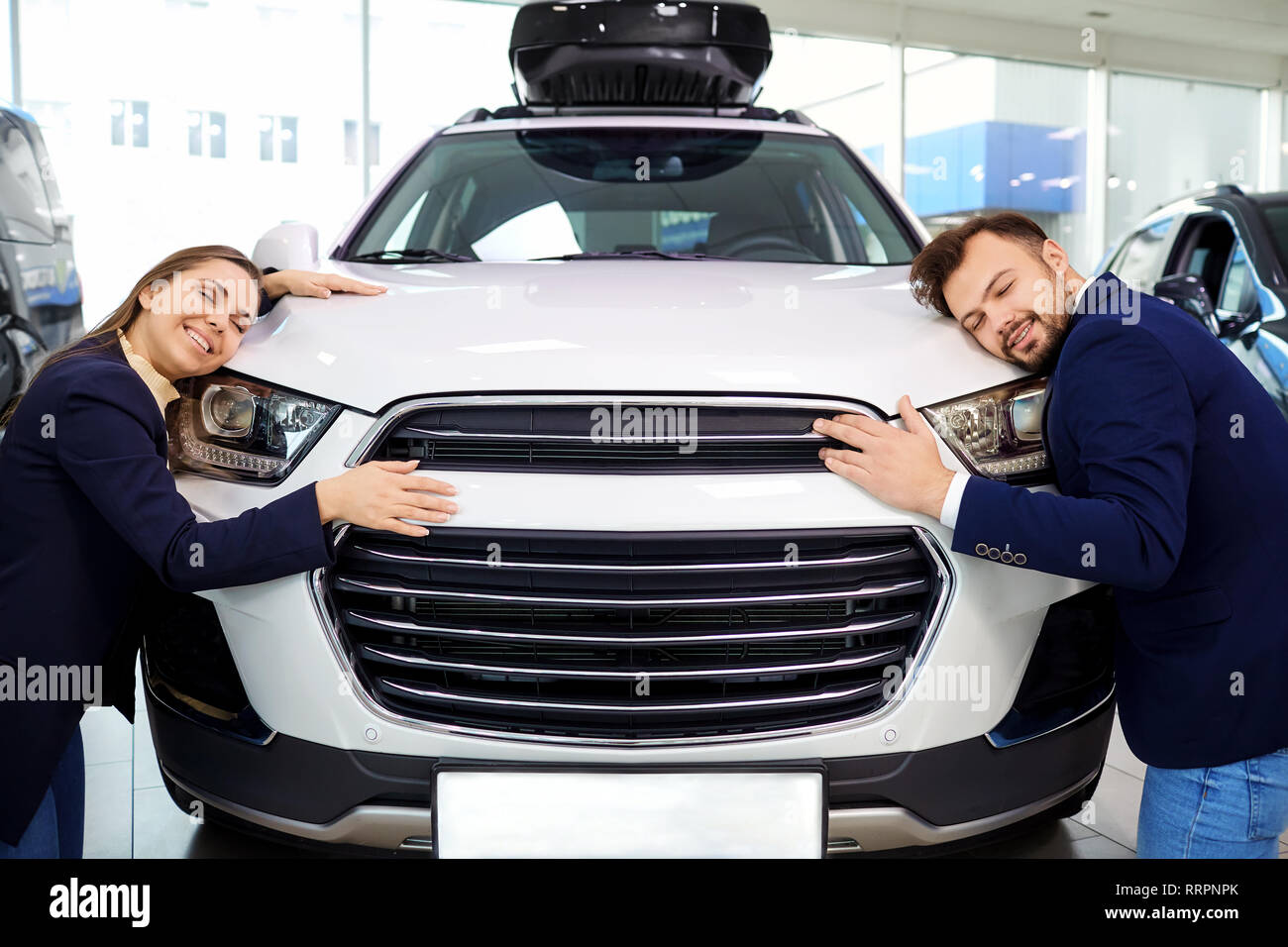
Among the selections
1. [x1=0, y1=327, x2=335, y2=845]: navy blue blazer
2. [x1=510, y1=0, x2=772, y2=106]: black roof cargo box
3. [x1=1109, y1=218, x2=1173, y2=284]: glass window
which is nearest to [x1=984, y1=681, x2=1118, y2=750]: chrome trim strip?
[x1=0, y1=327, x2=335, y2=845]: navy blue blazer

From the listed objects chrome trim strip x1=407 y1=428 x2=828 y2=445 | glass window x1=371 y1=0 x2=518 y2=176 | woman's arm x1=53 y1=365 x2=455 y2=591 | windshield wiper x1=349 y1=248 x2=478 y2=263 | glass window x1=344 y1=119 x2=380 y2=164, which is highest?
glass window x1=371 y1=0 x2=518 y2=176

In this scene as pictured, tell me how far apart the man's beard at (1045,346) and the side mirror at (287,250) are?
129 cm

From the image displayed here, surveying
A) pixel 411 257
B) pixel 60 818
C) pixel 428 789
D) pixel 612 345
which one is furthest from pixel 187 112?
pixel 428 789

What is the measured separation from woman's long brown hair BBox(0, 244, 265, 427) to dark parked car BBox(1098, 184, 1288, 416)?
3.51m

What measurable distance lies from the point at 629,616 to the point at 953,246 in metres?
0.76

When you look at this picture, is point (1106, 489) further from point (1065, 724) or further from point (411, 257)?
point (411, 257)

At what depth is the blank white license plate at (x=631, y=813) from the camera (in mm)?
1388

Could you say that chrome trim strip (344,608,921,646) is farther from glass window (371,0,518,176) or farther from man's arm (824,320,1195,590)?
glass window (371,0,518,176)

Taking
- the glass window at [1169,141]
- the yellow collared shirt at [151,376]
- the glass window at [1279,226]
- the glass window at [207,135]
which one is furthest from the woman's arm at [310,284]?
the glass window at [1169,141]

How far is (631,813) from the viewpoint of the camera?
1388mm

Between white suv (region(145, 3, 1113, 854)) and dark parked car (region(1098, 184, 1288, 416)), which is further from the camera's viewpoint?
dark parked car (region(1098, 184, 1288, 416))

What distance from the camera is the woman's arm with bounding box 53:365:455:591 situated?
1.39 metres

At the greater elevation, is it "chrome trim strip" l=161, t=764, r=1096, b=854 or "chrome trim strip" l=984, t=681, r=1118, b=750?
"chrome trim strip" l=984, t=681, r=1118, b=750

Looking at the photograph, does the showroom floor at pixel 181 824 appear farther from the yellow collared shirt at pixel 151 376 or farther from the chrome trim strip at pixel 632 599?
the yellow collared shirt at pixel 151 376
